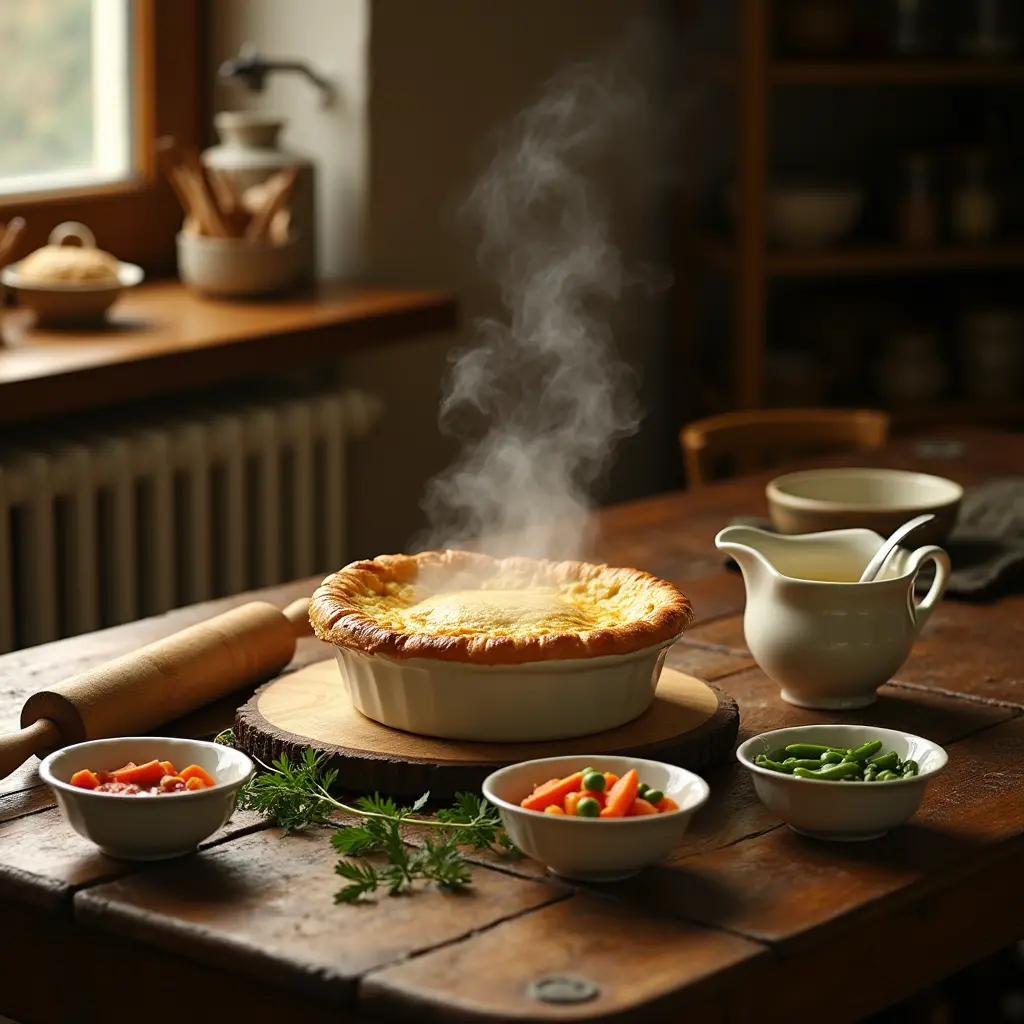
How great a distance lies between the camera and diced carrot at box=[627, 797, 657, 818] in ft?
4.05

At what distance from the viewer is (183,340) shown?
2895 millimetres

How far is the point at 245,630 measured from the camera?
1666 mm

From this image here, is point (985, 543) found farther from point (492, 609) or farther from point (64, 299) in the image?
point (64, 299)

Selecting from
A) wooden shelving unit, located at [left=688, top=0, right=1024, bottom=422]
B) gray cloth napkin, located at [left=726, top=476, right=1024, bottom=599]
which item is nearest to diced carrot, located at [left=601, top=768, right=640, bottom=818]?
gray cloth napkin, located at [left=726, top=476, right=1024, bottom=599]

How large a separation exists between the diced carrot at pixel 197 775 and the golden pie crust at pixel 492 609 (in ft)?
0.56

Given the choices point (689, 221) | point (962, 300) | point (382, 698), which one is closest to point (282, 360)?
point (689, 221)

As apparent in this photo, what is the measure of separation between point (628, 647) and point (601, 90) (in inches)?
114

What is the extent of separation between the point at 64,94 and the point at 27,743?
2.12m

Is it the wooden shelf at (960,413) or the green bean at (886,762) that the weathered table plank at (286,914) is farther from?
the wooden shelf at (960,413)

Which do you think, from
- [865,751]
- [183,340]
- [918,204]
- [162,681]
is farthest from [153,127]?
[865,751]

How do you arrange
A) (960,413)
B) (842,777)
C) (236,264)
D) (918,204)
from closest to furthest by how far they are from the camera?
1. (842,777)
2. (236,264)
3. (918,204)
4. (960,413)

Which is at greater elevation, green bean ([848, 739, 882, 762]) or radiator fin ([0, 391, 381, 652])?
green bean ([848, 739, 882, 762])

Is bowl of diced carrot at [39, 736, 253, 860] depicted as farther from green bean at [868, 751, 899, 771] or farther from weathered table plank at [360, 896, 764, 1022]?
green bean at [868, 751, 899, 771]

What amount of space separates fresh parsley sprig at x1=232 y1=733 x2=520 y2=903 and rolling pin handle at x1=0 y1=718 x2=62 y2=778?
175mm
